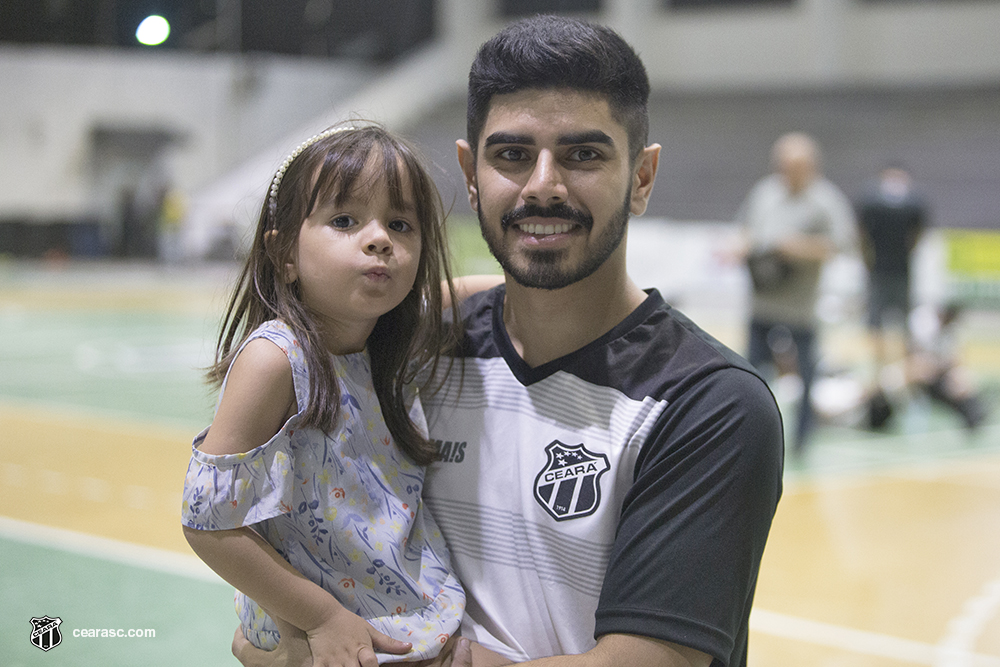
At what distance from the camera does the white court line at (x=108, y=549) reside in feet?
13.9

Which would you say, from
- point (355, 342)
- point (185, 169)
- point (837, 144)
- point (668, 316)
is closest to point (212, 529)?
point (355, 342)

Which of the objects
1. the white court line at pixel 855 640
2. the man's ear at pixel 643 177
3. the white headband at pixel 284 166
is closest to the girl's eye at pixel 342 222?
the white headband at pixel 284 166

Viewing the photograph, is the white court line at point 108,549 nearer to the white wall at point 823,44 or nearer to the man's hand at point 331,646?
the man's hand at point 331,646

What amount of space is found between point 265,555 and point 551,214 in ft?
2.18

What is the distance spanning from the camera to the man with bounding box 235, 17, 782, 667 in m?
1.51

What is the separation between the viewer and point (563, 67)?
65.2 inches

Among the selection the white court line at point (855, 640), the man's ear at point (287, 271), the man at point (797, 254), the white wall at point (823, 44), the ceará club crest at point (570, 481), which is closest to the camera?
the ceará club crest at point (570, 481)

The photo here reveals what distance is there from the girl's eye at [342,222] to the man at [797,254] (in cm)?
507

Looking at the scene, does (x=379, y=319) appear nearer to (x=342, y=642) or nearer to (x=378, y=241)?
(x=378, y=241)

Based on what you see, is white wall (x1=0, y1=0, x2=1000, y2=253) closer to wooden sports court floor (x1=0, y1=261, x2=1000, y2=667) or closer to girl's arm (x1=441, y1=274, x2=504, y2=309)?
wooden sports court floor (x1=0, y1=261, x2=1000, y2=667)

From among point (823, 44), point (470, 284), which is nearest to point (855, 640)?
point (470, 284)

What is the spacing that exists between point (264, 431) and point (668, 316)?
2.19ft

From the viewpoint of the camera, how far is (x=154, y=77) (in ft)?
70.3

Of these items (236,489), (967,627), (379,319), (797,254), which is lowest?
(967,627)
